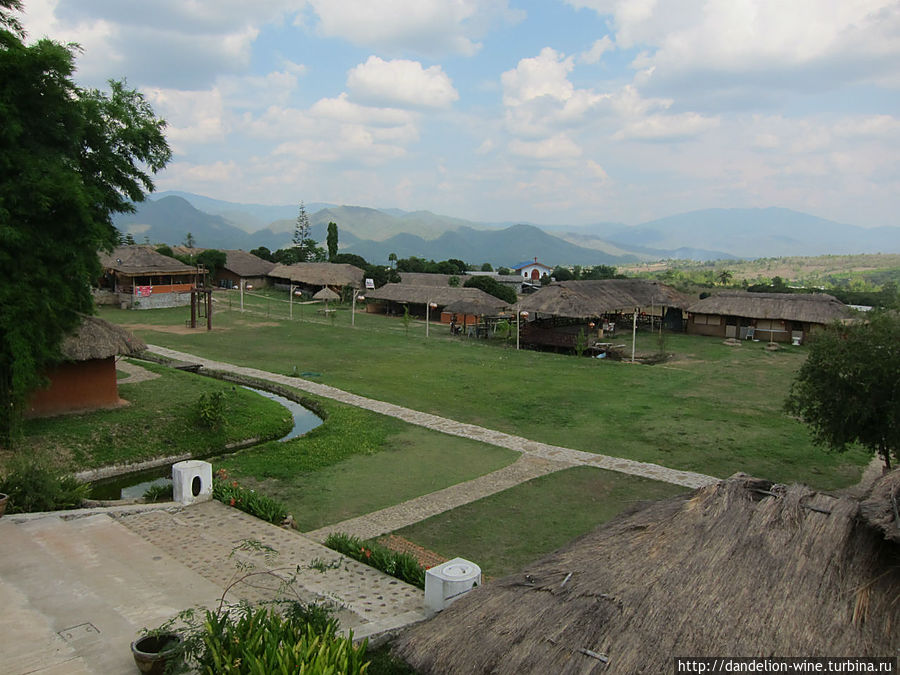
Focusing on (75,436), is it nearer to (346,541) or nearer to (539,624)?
(346,541)

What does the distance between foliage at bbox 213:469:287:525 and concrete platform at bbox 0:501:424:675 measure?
21 cm

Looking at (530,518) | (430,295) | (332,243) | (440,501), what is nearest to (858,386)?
(530,518)

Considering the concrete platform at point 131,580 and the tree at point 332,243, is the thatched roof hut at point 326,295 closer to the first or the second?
the tree at point 332,243

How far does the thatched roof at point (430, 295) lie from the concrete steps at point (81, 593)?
28.6m

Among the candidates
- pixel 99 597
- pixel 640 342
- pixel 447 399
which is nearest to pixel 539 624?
pixel 99 597

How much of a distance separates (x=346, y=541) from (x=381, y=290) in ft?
119

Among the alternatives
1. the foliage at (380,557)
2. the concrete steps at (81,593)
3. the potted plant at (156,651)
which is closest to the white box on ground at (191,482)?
the concrete steps at (81,593)

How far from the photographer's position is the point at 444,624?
5.94 meters

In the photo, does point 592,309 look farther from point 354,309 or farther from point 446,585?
Result: point 446,585

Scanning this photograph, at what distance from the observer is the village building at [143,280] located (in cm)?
4153

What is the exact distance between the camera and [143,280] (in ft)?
143

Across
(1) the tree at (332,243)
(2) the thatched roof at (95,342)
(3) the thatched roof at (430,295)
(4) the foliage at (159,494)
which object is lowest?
(4) the foliage at (159,494)

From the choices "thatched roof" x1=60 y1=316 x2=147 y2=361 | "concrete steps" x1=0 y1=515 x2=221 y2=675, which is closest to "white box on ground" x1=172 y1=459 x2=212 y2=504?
"concrete steps" x1=0 y1=515 x2=221 y2=675

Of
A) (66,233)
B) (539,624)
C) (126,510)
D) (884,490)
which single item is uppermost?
(66,233)
